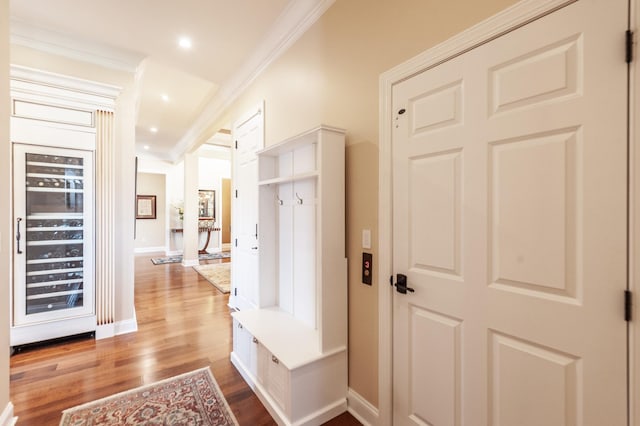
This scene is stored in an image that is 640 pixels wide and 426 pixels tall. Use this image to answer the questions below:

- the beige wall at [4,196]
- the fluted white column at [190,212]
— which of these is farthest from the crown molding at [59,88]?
the fluted white column at [190,212]

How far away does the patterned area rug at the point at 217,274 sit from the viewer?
200 inches

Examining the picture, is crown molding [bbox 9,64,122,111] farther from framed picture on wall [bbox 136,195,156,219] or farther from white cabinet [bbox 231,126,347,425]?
framed picture on wall [bbox 136,195,156,219]

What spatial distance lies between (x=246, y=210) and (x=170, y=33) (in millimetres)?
2024

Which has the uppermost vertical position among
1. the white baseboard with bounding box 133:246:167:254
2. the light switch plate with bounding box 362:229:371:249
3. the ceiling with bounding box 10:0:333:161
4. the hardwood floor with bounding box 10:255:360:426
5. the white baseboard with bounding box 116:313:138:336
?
the ceiling with bounding box 10:0:333:161

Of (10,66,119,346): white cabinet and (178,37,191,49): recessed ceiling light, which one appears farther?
(178,37,191,49): recessed ceiling light

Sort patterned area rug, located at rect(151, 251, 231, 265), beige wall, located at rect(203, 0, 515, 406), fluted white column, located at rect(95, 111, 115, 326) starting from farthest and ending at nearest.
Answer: patterned area rug, located at rect(151, 251, 231, 265)
fluted white column, located at rect(95, 111, 115, 326)
beige wall, located at rect(203, 0, 515, 406)

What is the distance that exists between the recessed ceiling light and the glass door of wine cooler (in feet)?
5.06

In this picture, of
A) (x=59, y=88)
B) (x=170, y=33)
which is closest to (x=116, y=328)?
(x=59, y=88)

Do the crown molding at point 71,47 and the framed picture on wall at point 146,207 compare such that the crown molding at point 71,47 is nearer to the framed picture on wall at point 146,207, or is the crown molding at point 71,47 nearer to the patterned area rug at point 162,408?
the patterned area rug at point 162,408

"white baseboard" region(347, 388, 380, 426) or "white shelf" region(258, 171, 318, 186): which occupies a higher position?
"white shelf" region(258, 171, 318, 186)

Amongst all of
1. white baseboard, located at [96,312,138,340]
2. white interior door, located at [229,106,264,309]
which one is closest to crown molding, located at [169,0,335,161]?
white interior door, located at [229,106,264,309]

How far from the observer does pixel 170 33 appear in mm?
2812

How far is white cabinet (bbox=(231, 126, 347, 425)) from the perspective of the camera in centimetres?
180

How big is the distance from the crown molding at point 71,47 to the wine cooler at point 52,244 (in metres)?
1.06
